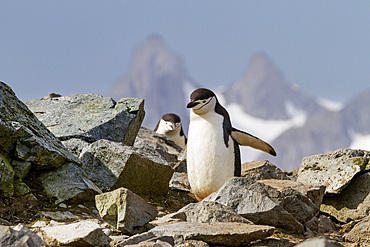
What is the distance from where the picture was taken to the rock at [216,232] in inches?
182

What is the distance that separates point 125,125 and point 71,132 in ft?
3.65

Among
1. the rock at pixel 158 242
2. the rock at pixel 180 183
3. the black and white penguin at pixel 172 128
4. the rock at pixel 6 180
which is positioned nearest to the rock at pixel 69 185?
the rock at pixel 6 180

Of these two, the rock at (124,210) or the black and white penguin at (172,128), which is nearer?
the rock at (124,210)

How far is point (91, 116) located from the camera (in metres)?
9.86

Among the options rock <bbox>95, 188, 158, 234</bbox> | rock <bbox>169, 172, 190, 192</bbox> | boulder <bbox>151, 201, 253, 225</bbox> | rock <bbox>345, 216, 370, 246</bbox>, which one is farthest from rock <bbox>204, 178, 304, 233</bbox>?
rock <bbox>169, 172, 190, 192</bbox>

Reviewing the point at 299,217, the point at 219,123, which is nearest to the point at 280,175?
the point at 219,123

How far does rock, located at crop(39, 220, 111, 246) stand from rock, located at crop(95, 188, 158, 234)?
1.90 feet

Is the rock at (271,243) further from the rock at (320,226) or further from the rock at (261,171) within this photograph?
the rock at (261,171)

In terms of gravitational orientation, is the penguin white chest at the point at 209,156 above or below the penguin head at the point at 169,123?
below

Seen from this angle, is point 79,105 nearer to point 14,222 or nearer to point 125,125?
point 125,125

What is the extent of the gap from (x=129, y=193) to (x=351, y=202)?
5.79 m

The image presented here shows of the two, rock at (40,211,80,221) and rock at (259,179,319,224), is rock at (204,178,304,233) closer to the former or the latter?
rock at (259,179,319,224)

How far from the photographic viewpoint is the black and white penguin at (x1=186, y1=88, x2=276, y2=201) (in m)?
8.66

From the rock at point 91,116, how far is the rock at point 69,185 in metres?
1.98
